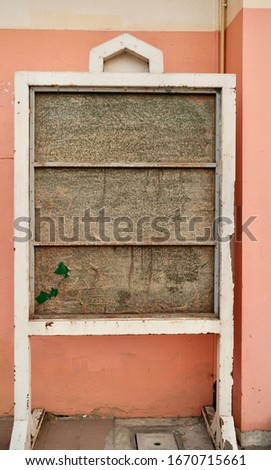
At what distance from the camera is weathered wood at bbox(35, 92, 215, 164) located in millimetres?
2402

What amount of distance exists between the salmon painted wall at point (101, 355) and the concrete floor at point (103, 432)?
59mm

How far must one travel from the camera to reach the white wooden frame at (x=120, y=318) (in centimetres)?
233

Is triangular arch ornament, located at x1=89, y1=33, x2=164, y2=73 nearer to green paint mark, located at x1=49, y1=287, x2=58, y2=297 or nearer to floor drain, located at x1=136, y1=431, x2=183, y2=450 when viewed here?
green paint mark, located at x1=49, y1=287, x2=58, y2=297

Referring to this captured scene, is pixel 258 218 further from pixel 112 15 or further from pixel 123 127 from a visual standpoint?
pixel 112 15

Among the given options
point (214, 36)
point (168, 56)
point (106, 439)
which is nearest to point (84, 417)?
point (106, 439)

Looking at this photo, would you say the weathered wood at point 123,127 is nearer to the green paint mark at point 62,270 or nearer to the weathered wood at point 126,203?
the weathered wood at point 126,203

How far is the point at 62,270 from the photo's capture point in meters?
2.44

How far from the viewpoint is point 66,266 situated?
96.1 inches

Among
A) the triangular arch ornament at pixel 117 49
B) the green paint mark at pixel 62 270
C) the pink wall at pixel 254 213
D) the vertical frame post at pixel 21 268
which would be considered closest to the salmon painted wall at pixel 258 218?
the pink wall at pixel 254 213

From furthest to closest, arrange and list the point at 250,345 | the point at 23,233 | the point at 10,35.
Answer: the point at 10,35 → the point at 250,345 → the point at 23,233

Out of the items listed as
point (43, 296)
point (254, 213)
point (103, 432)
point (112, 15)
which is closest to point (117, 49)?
point (112, 15)

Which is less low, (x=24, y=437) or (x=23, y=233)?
(x=23, y=233)

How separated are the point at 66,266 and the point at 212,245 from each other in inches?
31.7

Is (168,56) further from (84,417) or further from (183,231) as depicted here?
(84,417)
